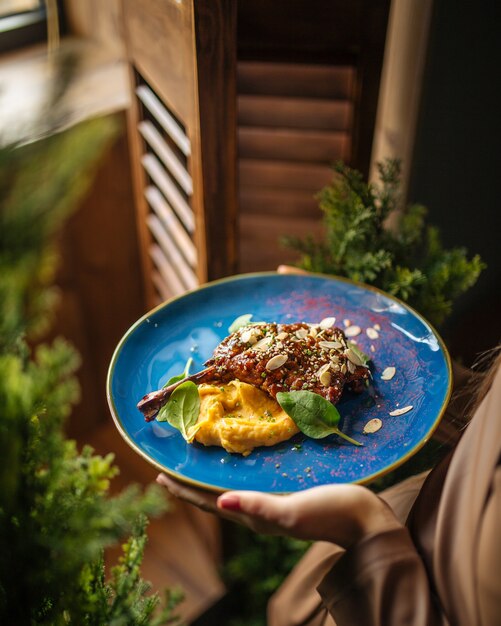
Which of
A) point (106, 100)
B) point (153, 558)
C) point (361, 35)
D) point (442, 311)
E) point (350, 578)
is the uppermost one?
point (361, 35)

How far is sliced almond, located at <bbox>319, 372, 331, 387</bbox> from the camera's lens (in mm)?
1163

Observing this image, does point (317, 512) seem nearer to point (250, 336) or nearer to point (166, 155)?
point (250, 336)

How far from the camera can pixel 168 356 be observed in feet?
4.20

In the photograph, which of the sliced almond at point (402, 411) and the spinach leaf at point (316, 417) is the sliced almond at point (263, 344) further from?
the sliced almond at point (402, 411)

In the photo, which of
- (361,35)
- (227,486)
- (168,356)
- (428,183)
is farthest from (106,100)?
(227,486)

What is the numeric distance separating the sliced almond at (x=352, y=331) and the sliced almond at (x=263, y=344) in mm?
200

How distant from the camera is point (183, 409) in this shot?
1.13 m

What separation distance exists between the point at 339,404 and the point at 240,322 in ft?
0.95

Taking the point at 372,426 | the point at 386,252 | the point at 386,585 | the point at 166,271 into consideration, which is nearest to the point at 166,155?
the point at 166,271

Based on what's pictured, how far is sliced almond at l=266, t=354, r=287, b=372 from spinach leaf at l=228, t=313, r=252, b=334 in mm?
153

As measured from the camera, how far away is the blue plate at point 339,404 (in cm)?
106

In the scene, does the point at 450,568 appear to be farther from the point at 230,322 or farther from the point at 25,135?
the point at 25,135

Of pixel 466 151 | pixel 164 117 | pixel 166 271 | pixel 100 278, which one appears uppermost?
pixel 164 117

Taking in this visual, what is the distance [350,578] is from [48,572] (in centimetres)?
47
